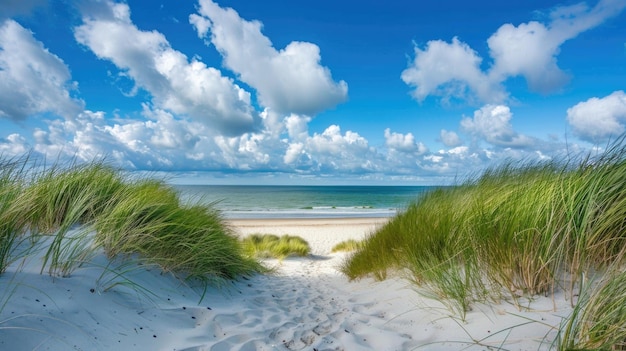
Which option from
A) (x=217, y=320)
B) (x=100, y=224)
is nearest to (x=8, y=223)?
(x=100, y=224)

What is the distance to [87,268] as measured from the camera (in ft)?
10.3

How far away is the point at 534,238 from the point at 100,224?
4077mm

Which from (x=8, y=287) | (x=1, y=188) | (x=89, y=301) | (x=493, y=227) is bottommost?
(x=89, y=301)

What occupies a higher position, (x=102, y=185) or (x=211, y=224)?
(x=102, y=185)

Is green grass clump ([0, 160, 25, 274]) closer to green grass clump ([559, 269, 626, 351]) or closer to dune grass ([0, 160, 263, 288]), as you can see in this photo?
dune grass ([0, 160, 263, 288])

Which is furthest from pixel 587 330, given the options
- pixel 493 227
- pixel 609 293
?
pixel 493 227

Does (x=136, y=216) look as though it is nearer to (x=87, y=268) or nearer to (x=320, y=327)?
(x=87, y=268)

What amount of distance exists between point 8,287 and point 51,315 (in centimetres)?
41

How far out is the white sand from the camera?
231 centimetres

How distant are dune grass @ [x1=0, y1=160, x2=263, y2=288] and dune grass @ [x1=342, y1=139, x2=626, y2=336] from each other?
262 cm

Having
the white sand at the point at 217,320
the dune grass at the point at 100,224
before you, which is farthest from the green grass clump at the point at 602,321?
the dune grass at the point at 100,224

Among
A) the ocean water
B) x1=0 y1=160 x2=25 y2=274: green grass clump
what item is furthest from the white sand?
the ocean water

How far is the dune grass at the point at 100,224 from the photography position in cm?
306

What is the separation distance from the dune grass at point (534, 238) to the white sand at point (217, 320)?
0.61 feet
